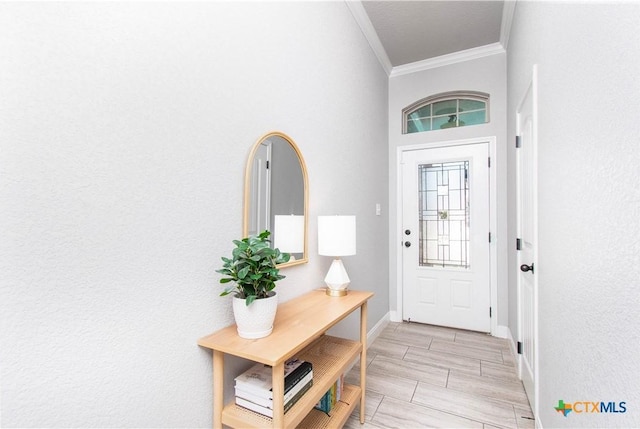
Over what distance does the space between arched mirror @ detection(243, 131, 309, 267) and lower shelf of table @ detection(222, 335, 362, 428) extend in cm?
52

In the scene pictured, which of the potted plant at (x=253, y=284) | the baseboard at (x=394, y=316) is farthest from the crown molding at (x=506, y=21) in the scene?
the baseboard at (x=394, y=316)

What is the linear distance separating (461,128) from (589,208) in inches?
101

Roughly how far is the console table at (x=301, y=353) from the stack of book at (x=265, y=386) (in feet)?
0.08

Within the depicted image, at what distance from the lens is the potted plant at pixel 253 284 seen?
1156 millimetres

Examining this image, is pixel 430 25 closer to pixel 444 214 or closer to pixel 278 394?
pixel 444 214

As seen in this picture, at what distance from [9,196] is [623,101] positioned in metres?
1.53

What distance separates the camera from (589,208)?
3.34ft

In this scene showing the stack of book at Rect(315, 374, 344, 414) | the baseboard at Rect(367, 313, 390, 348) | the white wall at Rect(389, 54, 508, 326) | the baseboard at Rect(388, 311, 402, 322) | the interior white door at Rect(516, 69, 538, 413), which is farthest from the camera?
the baseboard at Rect(388, 311, 402, 322)

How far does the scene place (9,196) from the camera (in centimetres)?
71

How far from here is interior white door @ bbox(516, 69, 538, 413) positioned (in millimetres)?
1807

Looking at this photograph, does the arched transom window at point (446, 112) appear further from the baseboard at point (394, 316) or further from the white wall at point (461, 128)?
the baseboard at point (394, 316)

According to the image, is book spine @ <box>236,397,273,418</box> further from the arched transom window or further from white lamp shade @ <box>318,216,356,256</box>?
the arched transom window

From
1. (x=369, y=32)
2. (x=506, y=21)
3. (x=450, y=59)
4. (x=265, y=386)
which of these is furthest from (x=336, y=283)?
(x=450, y=59)

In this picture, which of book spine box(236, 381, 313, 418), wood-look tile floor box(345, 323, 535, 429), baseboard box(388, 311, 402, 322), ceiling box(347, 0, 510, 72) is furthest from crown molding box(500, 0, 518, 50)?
book spine box(236, 381, 313, 418)
